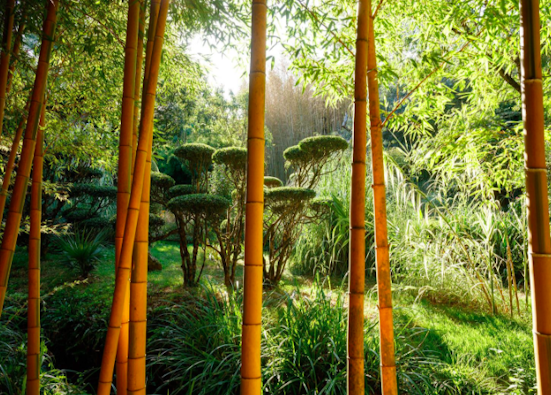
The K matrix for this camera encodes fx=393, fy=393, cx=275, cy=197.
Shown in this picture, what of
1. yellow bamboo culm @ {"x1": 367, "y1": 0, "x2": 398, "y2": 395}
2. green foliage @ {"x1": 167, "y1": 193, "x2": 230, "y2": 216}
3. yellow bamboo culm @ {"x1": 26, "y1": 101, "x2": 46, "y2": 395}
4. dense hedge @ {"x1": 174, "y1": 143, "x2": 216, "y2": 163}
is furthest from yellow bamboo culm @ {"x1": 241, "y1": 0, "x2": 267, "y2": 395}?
dense hedge @ {"x1": 174, "y1": 143, "x2": 216, "y2": 163}

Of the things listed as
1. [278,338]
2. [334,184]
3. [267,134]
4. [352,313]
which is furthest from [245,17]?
[267,134]

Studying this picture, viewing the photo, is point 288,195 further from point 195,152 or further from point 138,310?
point 138,310

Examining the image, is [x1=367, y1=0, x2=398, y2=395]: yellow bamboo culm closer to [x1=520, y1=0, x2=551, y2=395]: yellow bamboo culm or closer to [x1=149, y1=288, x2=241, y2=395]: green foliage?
[x1=520, y1=0, x2=551, y2=395]: yellow bamboo culm

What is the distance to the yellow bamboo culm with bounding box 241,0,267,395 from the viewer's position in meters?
0.84

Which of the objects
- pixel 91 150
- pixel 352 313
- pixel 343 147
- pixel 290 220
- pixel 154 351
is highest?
pixel 343 147

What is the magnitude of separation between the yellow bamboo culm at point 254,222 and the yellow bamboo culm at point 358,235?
29cm

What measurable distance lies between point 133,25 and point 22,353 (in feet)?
7.65

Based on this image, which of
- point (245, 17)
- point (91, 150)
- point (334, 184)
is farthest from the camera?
point (334, 184)

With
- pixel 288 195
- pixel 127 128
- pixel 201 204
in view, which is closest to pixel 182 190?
pixel 201 204

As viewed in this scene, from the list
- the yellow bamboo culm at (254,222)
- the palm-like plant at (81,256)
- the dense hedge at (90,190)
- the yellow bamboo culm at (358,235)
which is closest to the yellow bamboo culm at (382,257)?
the yellow bamboo culm at (358,235)

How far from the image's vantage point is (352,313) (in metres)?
1.02

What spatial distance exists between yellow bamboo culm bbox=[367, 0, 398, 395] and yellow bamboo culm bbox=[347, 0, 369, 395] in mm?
110

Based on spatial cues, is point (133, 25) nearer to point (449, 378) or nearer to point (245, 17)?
point (245, 17)

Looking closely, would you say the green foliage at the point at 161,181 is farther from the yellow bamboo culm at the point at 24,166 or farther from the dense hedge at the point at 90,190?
the yellow bamboo culm at the point at 24,166
